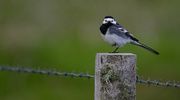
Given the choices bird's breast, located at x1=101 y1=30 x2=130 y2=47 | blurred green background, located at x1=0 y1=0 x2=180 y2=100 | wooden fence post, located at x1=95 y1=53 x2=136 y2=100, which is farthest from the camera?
blurred green background, located at x1=0 y1=0 x2=180 y2=100

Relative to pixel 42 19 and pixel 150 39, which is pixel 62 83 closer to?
pixel 150 39

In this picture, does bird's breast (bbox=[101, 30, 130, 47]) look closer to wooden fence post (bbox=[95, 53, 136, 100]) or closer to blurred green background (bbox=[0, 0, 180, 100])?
wooden fence post (bbox=[95, 53, 136, 100])

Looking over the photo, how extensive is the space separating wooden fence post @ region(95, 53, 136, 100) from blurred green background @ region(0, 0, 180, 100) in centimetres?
416

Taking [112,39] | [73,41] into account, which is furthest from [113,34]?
[73,41]

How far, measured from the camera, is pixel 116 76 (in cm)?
332

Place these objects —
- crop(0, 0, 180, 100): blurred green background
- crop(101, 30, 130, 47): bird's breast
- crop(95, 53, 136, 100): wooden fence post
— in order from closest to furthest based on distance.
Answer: crop(95, 53, 136, 100): wooden fence post, crop(101, 30, 130, 47): bird's breast, crop(0, 0, 180, 100): blurred green background

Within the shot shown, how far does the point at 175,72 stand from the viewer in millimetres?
8375

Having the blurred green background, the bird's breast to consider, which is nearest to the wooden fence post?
the bird's breast

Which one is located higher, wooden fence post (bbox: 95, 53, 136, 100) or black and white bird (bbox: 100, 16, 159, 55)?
black and white bird (bbox: 100, 16, 159, 55)

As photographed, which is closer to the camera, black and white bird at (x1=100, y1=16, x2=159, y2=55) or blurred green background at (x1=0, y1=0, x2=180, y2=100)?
black and white bird at (x1=100, y1=16, x2=159, y2=55)

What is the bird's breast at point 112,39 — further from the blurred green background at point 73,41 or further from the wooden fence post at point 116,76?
the blurred green background at point 73,41

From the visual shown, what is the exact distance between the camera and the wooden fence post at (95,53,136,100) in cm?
331

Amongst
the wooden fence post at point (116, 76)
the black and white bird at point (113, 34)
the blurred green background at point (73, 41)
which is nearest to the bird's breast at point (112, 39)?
the black and white bird at point (113, 34)

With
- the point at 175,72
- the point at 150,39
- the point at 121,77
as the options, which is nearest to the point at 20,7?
the point at 150,39
